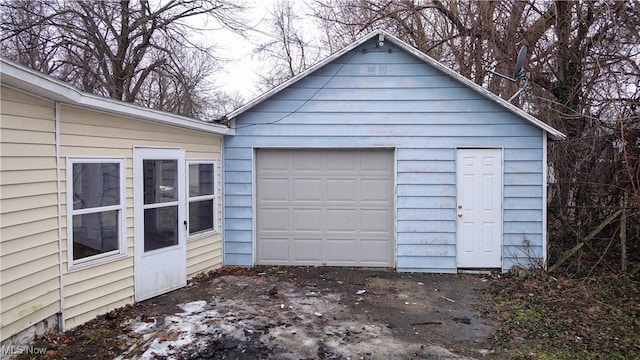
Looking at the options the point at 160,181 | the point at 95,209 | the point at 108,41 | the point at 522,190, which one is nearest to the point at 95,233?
the point at 95,209

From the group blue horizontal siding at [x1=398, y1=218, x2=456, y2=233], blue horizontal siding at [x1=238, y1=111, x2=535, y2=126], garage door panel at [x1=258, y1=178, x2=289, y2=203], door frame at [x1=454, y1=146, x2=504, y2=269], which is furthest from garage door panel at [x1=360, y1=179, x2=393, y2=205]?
garage door panel at [x1=258, y1=178, x2=289, y2=203]

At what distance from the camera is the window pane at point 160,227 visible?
5682 mm

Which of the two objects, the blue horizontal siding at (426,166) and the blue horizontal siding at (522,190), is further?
the blue horizontal siding at (426,166)

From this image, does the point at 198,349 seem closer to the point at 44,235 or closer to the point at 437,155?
the point at 44,235

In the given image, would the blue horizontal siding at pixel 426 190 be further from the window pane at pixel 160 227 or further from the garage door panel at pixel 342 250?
the window pane at pixel 160 227

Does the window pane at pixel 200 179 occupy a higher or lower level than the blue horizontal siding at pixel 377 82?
lower

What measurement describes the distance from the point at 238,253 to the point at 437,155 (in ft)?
12.6

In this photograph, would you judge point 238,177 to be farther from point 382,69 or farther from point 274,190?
point 382,69

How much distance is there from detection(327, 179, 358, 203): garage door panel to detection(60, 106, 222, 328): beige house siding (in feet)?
8.47

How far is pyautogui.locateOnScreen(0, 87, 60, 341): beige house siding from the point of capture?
3.69m

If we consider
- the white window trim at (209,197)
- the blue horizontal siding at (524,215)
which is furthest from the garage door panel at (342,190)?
the blue horizontal siding at (524,215)

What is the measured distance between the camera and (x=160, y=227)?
5918 millimetres

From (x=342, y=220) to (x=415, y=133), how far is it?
6.41 ft

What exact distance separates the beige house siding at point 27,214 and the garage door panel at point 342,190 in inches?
169
